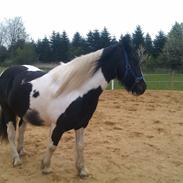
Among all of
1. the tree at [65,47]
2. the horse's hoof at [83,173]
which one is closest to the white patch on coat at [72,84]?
the horse's hoof at [83,173]

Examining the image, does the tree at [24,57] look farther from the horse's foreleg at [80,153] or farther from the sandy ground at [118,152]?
the horse's foreleg at [80,153]

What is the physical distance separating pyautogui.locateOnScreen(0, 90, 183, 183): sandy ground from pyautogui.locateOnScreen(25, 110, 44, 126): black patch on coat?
0.64m

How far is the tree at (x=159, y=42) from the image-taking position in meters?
40.7

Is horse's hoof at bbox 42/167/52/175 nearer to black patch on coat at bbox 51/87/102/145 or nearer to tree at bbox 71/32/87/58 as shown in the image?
black patch on coat at bbox 51/87/102/145

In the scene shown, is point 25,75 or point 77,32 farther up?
point 77,32

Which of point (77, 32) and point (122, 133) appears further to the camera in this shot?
point (77, 32)

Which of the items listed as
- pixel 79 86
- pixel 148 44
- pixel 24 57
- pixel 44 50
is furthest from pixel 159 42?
pixel 79 86

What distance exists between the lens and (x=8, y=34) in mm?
44031

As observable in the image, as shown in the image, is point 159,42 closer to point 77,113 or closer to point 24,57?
point 24,57

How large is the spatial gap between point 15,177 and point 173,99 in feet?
24.8

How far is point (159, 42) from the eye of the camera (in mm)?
41438

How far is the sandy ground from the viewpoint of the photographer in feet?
12.9

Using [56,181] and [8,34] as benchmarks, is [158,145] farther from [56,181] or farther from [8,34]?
[8,34]

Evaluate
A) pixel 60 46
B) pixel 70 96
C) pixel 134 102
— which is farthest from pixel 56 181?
pixel 60 46
